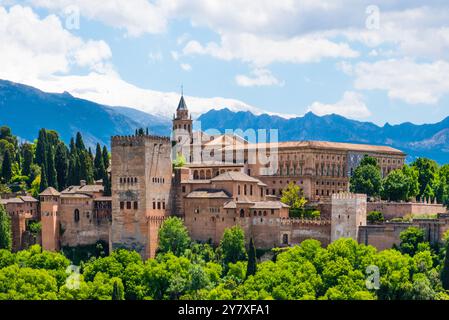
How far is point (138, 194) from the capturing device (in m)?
83.9

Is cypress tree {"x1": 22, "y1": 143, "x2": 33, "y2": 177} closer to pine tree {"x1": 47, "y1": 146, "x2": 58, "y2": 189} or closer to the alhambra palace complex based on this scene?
pine tree {"x1": 47, "y1": 146, "x2": 58, "y2": 189}

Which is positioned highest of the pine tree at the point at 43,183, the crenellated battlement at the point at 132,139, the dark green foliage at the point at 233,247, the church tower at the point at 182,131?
the church tower at the point at 182,131

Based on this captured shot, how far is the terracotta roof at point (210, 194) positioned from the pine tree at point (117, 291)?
37.0 feet

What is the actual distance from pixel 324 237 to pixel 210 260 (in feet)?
30.3

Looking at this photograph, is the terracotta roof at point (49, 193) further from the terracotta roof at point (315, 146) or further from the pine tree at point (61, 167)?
the terracotta roof at point (315, 146)

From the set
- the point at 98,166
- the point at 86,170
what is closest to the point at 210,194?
the point at 86,170

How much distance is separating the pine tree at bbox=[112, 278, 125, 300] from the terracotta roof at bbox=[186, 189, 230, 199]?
37.0ft

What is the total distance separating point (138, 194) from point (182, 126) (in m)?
35.9

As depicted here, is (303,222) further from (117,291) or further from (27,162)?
(27,162)

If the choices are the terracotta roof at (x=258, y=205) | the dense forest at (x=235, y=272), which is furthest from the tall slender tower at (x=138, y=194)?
the terracotta roof at (x=258, y=205)

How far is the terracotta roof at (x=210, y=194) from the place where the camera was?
274 feet

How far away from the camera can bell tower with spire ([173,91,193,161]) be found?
369 feet

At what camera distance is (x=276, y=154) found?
4126 inches

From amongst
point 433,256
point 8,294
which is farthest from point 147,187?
point 433,256
